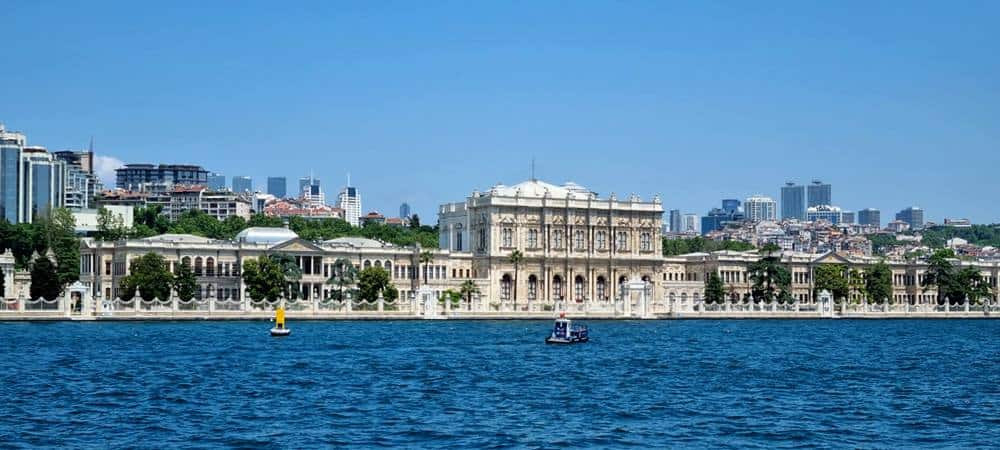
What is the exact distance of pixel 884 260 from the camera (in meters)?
134

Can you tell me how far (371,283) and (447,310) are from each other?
557cm

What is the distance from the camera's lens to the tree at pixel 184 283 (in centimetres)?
9425

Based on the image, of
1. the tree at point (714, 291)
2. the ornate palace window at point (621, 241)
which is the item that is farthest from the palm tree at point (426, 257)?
the tree at point (714, 291)

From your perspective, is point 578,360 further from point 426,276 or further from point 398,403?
point 426,276

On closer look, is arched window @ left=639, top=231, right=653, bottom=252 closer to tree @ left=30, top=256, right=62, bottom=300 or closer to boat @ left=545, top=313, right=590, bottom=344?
tree @ left=30, top=256, right=62, bottom=300

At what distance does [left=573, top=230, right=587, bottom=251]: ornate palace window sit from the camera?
381ft

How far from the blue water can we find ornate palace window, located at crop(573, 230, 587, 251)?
152ft

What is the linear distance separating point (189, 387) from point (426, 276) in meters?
68.9

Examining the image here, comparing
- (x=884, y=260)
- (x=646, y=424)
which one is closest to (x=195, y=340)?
(x=646, y=424)

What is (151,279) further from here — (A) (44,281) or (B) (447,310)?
(B) (447,310)

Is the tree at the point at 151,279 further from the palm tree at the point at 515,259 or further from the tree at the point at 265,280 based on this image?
the palm tree at the point at 515,259

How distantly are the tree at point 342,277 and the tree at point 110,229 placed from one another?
Answer: 50.5 ft

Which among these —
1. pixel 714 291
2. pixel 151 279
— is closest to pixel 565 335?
pixel 151 279

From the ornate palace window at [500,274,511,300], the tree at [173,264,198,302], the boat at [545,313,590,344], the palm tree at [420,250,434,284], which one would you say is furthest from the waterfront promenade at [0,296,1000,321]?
the boat at [545,313,590,344]
